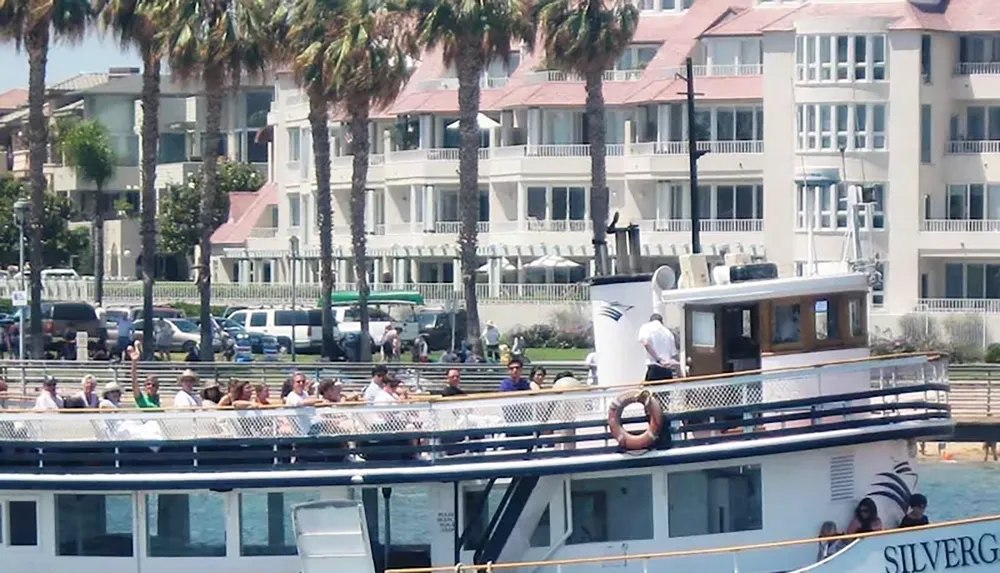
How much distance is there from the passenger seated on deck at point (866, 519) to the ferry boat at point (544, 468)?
Result: 0.67ft

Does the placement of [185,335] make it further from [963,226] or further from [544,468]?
[544,468]

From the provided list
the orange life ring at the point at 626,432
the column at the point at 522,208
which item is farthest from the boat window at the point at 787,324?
the column at the point at 522,208

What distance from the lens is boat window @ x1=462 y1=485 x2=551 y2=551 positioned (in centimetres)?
2317

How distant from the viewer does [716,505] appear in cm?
2305

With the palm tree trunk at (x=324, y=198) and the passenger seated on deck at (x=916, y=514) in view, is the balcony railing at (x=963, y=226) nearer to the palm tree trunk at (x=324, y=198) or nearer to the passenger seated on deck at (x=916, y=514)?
the palm tree trunk at (x=324, y=198)

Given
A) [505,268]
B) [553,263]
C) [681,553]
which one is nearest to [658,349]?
[681,553]

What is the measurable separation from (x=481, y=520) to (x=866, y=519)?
3929 millimetres

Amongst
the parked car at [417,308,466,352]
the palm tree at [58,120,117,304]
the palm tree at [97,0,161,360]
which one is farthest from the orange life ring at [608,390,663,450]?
the palm tree at [58,120,117,304]

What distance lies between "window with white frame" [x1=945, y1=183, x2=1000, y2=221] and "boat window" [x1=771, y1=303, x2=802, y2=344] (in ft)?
165

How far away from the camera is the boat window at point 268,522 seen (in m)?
23.4

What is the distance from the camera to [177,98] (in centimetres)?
11325

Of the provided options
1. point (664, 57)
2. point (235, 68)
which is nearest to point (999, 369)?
point (235, 68)

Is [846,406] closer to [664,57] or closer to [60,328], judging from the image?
[60,328]

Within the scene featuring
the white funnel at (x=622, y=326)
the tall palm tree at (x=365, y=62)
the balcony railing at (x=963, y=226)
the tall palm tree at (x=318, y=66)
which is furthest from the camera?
the balcony railing at (x=963, y=226)
